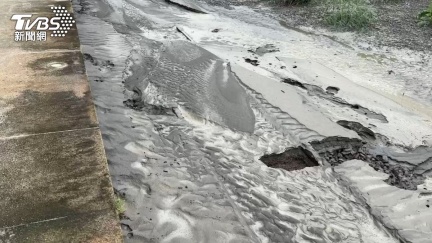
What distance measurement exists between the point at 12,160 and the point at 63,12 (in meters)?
4.76

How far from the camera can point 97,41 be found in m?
6.86

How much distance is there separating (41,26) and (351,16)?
5.80 metres

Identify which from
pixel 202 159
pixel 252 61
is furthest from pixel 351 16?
pixel 202 159

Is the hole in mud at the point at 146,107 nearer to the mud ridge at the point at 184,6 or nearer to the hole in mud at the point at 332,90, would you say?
the hole in mud at the point at 332,90

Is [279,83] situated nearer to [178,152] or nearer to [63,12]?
[178,152]

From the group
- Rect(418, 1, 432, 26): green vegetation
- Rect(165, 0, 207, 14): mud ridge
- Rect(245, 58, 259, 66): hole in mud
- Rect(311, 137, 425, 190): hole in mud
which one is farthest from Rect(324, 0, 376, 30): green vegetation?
Rect(311, 137, 425, 190): hole in mud

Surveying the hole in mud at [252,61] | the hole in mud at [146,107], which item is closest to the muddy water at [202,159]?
the hole in mud at [146,107]

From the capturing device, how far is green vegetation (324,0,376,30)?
27.0 ft

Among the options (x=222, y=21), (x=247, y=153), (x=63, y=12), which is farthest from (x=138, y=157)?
(x=222, y=21)

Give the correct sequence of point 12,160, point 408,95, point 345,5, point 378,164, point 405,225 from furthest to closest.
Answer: point 345,5 → point 408,95 → point 378,164 → point 405,225 → point 12,160

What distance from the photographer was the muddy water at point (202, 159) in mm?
3174

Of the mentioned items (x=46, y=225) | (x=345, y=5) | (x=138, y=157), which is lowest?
(x=138, y=157)

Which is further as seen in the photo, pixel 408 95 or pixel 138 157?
pixel 408 95

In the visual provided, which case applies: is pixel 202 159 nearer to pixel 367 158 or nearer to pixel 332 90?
pixel 367 158
